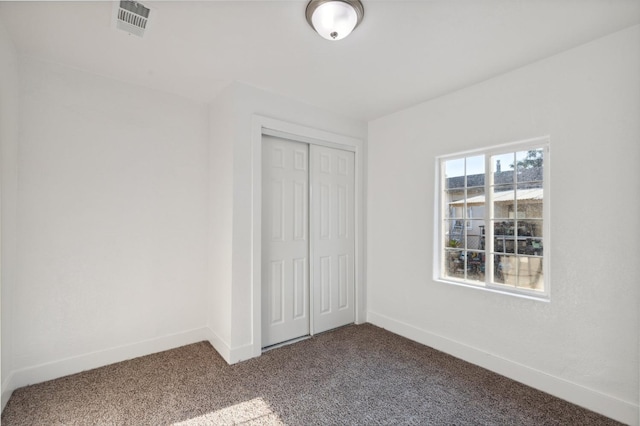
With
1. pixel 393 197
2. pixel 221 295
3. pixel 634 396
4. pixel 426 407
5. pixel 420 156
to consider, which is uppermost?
pixel 420 156

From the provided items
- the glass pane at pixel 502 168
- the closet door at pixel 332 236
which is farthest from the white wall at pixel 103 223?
the glass pane at pixel 502 168

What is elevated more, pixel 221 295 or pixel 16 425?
pixel 221 295

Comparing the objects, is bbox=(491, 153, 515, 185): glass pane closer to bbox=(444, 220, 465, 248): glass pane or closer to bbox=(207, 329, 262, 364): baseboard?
bbox=(444, 220, 465, 248): glass pane

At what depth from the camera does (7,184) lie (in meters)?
2.09

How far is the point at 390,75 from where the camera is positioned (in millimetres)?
2564

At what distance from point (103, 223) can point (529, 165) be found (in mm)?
3686

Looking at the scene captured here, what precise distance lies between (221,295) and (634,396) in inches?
123

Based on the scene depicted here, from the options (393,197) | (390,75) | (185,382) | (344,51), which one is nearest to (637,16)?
(390,75)

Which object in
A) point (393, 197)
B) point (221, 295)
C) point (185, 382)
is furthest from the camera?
point (393, 197)

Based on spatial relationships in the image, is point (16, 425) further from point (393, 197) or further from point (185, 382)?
point (393, 197)

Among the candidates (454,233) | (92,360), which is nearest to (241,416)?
(92,360)

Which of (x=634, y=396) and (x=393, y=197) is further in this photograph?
(x=393, y=197)

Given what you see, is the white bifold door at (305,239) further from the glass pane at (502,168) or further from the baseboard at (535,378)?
the glass pane at (502,168)

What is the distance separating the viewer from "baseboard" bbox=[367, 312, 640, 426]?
6.30 feet
